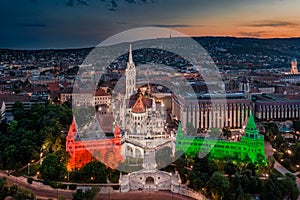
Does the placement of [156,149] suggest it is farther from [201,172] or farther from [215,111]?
[215,111]

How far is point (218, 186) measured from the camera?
974 inches

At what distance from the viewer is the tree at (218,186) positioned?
24.6 meters

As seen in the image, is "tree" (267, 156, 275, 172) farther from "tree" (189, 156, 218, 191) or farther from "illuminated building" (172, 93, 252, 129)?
"illuminated building" (172, 93, 252, 129)

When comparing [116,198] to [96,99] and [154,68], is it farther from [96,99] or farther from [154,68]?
[154,68]

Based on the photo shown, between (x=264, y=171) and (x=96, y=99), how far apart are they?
33.2m

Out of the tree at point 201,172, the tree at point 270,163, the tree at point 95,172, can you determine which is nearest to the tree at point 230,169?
the tree at point 201,172

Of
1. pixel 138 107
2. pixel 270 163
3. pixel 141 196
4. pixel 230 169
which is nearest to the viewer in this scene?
pixel 141 196

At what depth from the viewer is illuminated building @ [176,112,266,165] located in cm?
3100

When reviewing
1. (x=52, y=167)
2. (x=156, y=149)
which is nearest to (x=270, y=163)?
(x=156, y=149)

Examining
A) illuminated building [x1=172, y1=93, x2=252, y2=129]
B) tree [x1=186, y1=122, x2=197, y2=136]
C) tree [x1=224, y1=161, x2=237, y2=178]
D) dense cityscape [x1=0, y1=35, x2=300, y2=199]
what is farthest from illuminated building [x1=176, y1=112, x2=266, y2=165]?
illuminated building [x1=172, y1=93, x2=252, y2=129]

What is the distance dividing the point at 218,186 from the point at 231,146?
308 inches

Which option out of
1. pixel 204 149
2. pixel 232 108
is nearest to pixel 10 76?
A: pixel 232 108

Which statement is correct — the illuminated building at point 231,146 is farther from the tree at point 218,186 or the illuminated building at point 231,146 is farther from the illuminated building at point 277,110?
the illuminated building at point 277,110

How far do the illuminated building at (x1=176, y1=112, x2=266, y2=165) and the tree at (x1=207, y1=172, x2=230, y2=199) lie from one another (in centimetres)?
674
